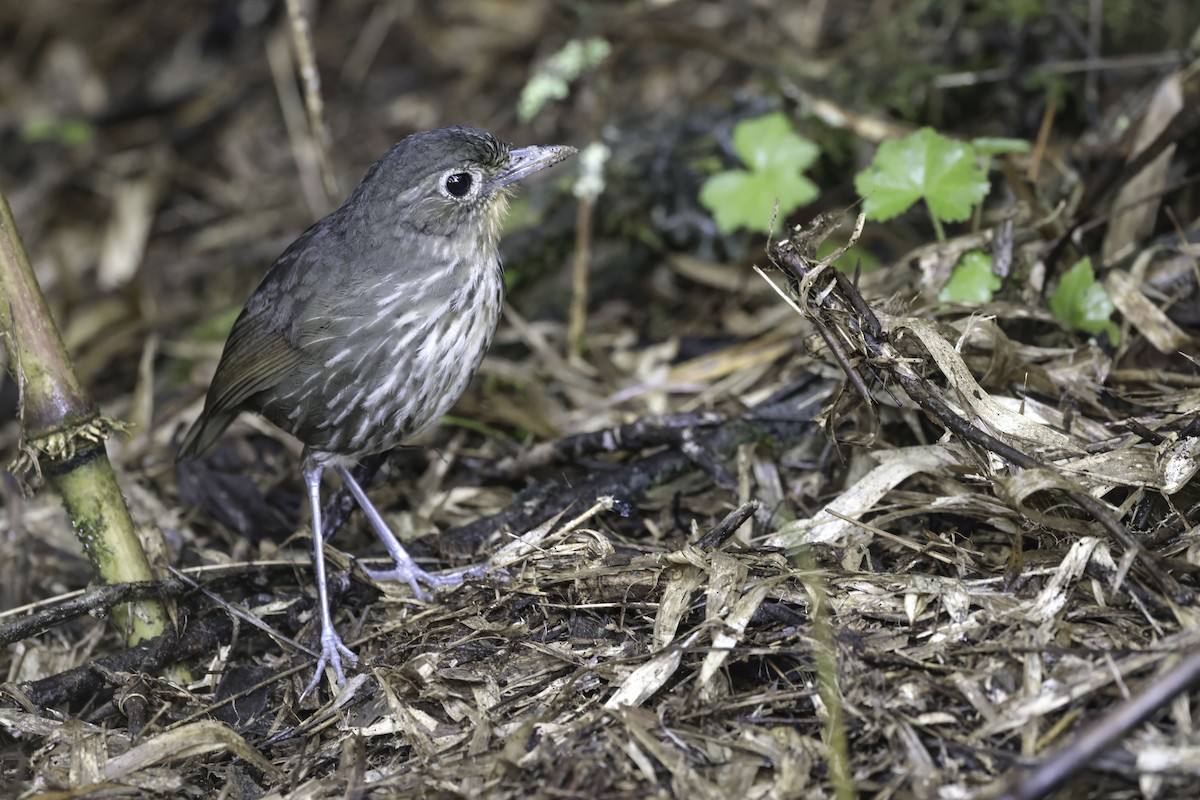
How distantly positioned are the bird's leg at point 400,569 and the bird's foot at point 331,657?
1.03ft

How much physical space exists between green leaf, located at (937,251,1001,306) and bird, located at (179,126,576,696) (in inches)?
57.4

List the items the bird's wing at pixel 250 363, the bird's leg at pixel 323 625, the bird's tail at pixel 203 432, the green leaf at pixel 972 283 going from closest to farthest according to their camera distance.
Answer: the bird's leg at pixel 323 625, the green leaf at pixel 972 283, the bird's wing at pixel 250 363, the bird's tail at pixel 203 432

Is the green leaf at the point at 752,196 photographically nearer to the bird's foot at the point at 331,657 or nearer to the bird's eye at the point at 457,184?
the bird's eye at the point at 457,184

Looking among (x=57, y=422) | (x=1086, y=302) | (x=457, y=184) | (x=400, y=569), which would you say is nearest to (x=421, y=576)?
(x=400, y=569)

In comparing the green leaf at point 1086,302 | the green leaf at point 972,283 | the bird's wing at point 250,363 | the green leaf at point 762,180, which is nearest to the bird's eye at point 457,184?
the bird's wing at point 250,363

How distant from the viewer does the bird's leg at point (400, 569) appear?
3805 millimetres

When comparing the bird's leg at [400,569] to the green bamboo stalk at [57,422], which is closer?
the green bamboo stalk at [57,422]

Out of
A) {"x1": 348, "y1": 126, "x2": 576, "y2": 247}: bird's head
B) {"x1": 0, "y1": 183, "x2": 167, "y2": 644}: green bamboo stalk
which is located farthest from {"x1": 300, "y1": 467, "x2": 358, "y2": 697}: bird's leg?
{"x1": 348, "y1": 126, "x2": 576, "y2": 247}: bird's head

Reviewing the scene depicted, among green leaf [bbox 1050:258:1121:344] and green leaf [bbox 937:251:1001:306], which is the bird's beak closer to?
green leaf [bbox 937:251:1001:306]

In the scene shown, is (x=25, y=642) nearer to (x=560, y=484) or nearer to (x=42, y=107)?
(x=560, y=484)

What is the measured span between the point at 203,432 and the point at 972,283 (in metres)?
2.92

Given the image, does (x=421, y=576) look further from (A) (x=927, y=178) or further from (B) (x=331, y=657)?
(A) (x=927, y=178)

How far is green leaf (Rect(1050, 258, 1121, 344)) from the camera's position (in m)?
3.86

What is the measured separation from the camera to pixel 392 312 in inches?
151
